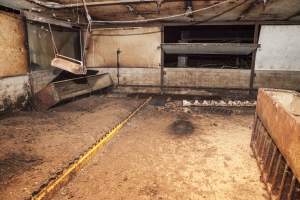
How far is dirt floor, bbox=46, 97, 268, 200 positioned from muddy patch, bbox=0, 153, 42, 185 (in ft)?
2.57

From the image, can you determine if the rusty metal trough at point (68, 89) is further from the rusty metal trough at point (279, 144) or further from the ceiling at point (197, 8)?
the rusty metal trough at point (279, 144)

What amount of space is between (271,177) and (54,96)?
537 cm

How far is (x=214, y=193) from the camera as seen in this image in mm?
2723

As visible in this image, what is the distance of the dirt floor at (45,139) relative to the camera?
2908 millimetres

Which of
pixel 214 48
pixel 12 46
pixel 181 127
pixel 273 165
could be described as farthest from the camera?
pixel 214 48

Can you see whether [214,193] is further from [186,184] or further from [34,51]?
[34,51]

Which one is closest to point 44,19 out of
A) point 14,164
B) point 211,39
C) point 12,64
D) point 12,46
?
point 12,46

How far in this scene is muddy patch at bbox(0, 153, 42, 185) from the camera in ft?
9.80

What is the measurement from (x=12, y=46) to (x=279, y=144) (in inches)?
250

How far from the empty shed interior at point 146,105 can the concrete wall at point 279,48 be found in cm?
3

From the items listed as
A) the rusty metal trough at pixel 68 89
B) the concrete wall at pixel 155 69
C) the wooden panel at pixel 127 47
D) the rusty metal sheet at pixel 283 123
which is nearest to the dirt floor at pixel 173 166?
the rusty metal sheet at pixel 283 123

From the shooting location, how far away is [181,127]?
5023 mm

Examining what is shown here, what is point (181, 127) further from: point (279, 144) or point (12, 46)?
point (12, 46)

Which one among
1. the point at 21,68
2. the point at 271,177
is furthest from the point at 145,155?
the point at 21,68
